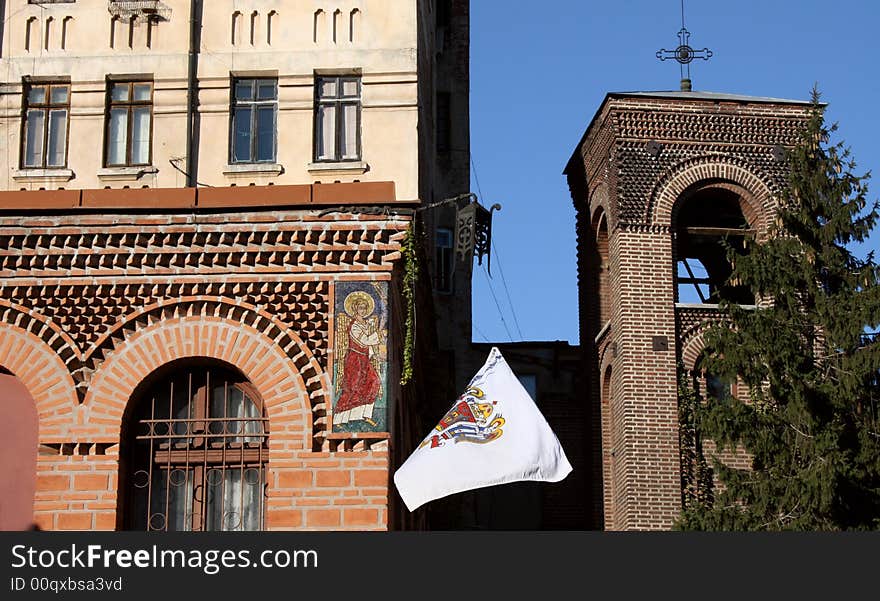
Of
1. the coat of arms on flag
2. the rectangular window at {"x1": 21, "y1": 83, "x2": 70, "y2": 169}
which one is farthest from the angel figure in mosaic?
the rectangular window at {"x1": 21, "y1": 83, "x2": 70, "y2": 169}

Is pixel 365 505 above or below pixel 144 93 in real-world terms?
below

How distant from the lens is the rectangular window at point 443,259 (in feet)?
114

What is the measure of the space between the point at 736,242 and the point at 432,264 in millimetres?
7832

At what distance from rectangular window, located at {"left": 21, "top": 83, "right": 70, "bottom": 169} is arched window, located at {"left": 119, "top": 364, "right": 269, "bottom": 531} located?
3.92m

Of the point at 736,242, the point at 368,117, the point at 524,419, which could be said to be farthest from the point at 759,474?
the point at 736,242

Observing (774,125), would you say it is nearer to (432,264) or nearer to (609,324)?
(609,324)

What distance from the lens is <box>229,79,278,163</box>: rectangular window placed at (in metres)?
23.0

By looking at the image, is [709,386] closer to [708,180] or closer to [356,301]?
[708,180]

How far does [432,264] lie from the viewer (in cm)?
3119

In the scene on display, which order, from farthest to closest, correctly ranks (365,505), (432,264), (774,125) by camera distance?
(774,125), (432,264), (365,505)

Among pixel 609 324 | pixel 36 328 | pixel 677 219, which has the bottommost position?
pixel 36 328

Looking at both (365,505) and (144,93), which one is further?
(144,93)

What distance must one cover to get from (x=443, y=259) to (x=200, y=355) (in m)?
14.5

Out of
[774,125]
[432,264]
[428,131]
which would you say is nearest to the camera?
[428,131]
